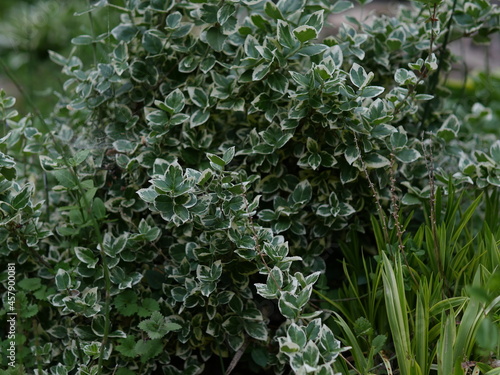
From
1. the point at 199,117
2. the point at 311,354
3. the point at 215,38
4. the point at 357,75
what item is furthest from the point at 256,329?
the point at 215,38

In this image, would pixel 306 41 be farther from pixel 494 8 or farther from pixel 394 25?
pixel 494 8

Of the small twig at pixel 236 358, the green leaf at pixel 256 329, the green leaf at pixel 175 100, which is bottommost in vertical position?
the small twig at pixel 236 358

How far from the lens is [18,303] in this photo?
170 centimetres

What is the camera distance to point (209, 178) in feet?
5.04

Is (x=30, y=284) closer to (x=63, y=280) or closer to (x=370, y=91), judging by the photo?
(x=63, y=280)

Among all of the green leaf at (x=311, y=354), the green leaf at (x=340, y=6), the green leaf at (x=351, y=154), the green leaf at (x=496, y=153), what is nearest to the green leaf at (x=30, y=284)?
Answer: the green leaf at (x=311, y=354)

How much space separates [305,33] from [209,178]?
47 centimetres

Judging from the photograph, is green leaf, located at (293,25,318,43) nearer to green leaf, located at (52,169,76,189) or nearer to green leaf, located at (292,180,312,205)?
green leaf, located at (292,180,312,205)

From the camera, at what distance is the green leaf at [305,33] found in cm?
157

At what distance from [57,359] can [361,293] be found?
0.97 meters

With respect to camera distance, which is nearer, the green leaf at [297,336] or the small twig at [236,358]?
the green leaf at [297,336]

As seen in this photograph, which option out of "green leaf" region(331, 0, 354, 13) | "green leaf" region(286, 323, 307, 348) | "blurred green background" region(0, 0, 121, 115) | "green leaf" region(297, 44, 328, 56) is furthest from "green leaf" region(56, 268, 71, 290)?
"blurred green background" region(0, 0, 121, 115)

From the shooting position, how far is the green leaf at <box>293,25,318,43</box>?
1.57 m

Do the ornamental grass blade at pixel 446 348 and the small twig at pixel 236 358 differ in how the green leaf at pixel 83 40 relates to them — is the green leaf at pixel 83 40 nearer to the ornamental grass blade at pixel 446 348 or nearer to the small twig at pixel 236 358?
the small twig at pixel 236 358
